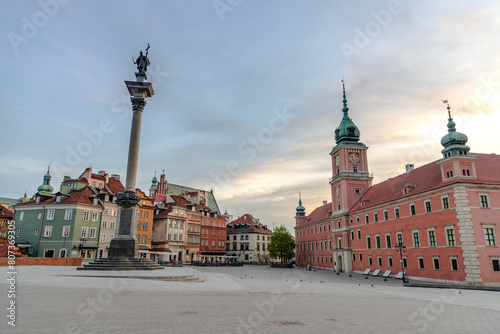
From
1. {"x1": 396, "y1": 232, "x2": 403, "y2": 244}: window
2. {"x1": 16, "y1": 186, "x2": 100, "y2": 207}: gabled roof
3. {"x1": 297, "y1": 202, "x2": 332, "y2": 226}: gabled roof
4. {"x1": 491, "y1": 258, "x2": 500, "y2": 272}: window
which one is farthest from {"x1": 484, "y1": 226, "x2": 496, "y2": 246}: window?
{"x1": 16, "y1": 186, "x2": 100, "y2": 207}: gabled roof

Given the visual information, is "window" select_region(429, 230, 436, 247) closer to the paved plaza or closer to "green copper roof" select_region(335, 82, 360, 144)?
the paved plaza

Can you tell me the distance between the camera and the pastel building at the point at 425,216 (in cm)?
3122

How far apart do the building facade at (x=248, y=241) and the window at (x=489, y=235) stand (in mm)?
67454

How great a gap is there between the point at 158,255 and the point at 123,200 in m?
43.7

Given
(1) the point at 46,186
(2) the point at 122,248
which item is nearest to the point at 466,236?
(2) the point at 122,248

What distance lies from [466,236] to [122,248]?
3221 cm

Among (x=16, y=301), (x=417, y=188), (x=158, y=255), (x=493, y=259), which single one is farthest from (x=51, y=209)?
(x=493, y=259)

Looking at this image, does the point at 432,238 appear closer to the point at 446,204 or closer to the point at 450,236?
the point at 450,236

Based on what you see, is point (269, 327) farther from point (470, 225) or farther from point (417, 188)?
point (417, 188)

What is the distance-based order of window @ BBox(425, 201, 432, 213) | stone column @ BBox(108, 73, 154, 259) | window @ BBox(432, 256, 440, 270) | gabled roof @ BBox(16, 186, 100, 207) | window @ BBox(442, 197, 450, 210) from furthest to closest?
gabled roof @ BBox(16, 186, 100, 207) → window @ BBox(425, 201, 432, 213) → window @ BBox(432, 256, 440, 270) → window @ BBox(442, 197, 450, 210) → stone column @ BBox(108, 73, 154, 259)

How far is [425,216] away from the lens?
37.2 meters

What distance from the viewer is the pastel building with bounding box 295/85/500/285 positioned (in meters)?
31.2

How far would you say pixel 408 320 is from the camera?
10125 mm

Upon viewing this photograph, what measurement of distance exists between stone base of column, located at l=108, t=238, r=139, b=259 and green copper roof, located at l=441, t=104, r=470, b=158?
33.4m
